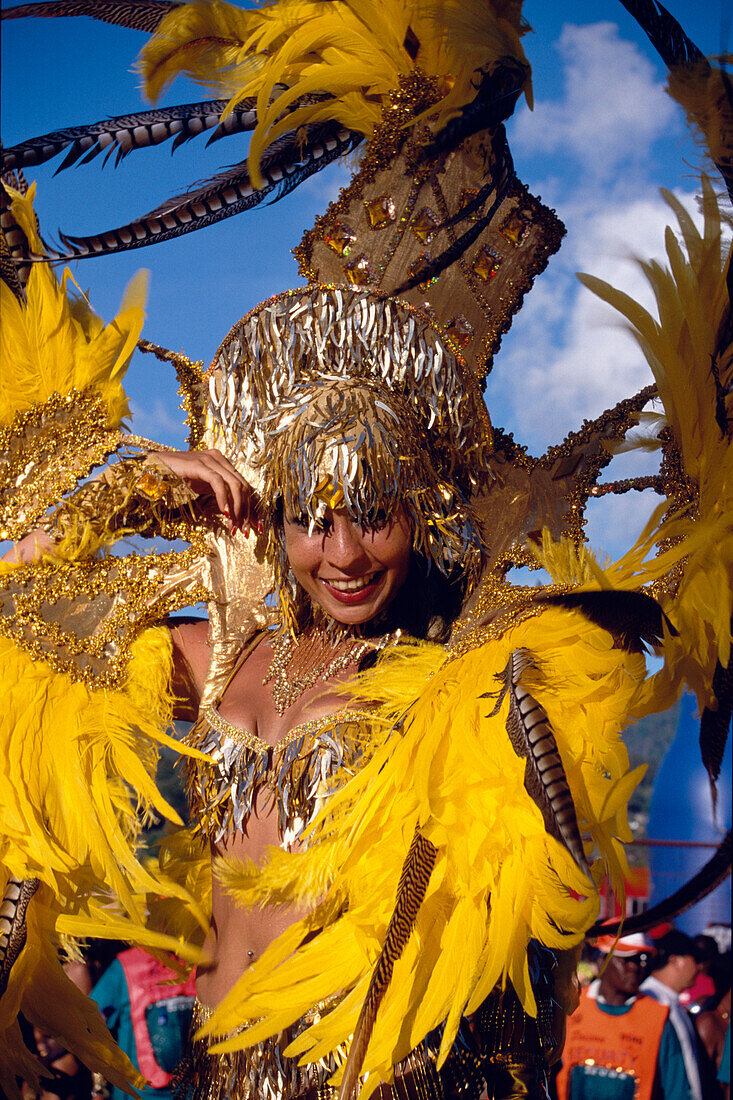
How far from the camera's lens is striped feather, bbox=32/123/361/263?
210 centimetres

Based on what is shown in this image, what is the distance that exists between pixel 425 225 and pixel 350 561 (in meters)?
0.79

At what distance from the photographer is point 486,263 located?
83.6 inches

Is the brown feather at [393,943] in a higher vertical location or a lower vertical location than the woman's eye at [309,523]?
lower

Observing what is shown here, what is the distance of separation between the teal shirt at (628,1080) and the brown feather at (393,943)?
307 centimetres

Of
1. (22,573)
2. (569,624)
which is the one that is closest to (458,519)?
(569,624)

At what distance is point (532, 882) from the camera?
4.93 ft

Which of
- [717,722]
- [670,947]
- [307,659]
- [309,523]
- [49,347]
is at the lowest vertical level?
[670,947]

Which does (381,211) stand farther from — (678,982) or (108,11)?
(678,982)

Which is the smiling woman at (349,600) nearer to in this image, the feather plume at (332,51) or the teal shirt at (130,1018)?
the feather plume at (332,51)

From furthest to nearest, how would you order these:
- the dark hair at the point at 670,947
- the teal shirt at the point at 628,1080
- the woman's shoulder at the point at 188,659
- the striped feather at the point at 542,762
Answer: the dark hair at the point at 670,947
the teal shirt at the point at 628,1080
the woman's shoulder at the point at 188,659
the striped feather at the point at 542,762

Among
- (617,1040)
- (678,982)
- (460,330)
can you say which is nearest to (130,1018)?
(617,1040)

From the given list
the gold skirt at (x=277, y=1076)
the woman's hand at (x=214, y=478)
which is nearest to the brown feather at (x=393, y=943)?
the gold skirt at (x=277, y=1076)

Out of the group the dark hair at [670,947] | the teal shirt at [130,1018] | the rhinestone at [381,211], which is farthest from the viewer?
the dark hair at [670,947]

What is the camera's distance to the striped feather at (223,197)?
2096mm
